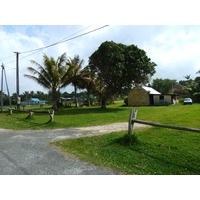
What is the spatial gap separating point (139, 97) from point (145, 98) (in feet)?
3.56

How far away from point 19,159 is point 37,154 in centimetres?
49

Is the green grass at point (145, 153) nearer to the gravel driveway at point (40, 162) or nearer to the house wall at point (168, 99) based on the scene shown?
the gravel driveway at point (40, 162)

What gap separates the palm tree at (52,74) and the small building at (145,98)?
15.1 m

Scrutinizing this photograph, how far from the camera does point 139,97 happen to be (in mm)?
31047

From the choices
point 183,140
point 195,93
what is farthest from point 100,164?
point 195,93

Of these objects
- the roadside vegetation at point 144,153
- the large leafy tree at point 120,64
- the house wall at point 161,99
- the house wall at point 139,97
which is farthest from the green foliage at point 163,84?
the roadside vegetation at point 144,153

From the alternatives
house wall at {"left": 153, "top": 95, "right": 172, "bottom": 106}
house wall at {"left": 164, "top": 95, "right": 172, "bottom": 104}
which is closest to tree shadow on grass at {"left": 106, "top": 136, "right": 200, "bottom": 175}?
house wall at {"left": 153, "top": 95, "right": 172, "bottom": 106}

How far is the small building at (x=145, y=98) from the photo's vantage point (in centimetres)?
3069

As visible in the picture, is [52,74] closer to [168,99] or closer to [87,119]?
[87,119]

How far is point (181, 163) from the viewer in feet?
12.7

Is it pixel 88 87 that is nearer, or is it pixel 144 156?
pixel 144 156

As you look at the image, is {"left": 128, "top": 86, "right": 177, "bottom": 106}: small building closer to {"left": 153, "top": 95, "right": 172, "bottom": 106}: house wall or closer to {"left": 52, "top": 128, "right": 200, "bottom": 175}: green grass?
{"left": 153, "top": 95, "right": 172, "bottom": 106}: house wall

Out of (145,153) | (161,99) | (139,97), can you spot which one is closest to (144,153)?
(145,153)
